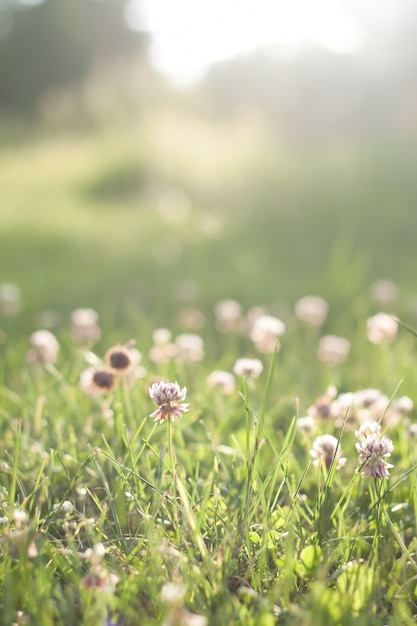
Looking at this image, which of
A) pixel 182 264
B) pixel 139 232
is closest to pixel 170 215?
pixel 139 232

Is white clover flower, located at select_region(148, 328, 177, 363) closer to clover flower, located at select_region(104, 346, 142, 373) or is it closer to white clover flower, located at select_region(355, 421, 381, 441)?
clover flower, located at select_region(104, 346, 142, 373)

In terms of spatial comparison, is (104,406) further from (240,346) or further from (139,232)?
(139,232)

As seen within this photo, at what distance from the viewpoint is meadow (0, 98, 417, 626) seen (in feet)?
2.75

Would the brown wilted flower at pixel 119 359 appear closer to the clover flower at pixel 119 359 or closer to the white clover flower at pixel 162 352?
the clover flower at pixel 119 359

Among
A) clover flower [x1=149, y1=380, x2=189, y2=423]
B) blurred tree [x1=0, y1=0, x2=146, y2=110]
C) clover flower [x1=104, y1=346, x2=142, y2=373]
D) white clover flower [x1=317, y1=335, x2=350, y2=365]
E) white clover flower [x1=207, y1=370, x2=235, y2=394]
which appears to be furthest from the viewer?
blurred tree [x1=0, y1=0, x2=146, y2=110]

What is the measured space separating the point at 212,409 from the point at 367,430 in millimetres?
552

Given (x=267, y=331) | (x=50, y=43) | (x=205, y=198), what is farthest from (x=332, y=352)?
(x=50, y=43)

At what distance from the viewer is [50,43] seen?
2184cm

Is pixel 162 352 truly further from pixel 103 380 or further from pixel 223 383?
pixel 103 380

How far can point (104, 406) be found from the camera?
134 cm

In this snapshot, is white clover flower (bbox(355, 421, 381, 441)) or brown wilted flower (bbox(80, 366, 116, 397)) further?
brown wilted flower (bbox(80, 366, 116, 397))

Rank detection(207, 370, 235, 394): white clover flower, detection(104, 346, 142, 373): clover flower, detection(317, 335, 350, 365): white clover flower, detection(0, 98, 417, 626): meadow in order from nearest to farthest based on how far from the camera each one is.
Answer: detection(0, 98, 417, 626): meadow < detection(104, 346, 142, 373): clover flower < detection(207, 370, 235, 394): white clover flower < detection(317, 335, 350, 365): white clover flower

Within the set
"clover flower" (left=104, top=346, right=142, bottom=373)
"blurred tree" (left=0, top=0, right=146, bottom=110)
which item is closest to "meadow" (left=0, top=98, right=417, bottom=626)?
"clover flower" (left=104, top=346, right=142, bottom=373)

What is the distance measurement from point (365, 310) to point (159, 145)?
204 inches
